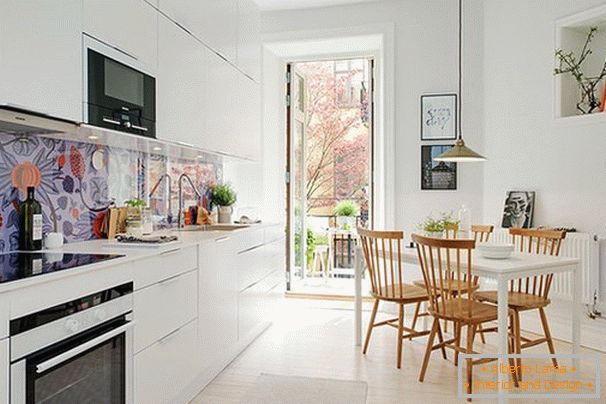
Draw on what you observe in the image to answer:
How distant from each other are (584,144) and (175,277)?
10.1ft

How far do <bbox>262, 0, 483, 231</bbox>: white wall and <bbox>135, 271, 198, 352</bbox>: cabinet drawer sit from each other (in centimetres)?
262

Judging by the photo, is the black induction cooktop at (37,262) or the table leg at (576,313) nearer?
the black induction cooktop at (37,262)

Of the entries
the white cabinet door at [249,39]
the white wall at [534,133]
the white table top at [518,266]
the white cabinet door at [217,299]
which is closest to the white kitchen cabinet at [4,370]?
the white cabinet door at [217,299]

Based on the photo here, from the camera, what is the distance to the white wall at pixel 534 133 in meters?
3.82

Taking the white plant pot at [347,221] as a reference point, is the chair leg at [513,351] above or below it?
below

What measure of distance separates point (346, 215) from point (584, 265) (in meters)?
2.89

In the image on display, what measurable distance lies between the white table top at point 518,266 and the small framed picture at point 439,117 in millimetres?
1770

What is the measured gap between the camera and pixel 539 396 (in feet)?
9.64

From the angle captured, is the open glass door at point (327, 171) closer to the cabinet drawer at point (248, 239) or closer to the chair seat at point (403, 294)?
the cabinet drawer at point (248, 239)

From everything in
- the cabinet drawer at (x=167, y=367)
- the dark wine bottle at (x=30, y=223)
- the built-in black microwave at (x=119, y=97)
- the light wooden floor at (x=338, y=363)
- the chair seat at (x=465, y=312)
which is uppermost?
the built-in black microwave at (x=119, y=97)

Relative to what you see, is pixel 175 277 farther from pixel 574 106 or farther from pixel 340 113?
pixel 340 113

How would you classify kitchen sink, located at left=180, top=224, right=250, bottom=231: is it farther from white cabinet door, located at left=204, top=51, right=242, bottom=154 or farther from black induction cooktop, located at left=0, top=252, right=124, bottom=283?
black induction cooktop, located at left=0, top=252, right=124, bottom=283

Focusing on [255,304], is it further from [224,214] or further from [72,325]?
[72,325]

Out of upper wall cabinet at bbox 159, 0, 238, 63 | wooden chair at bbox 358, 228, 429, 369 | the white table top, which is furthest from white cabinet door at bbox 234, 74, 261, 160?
the white table top
